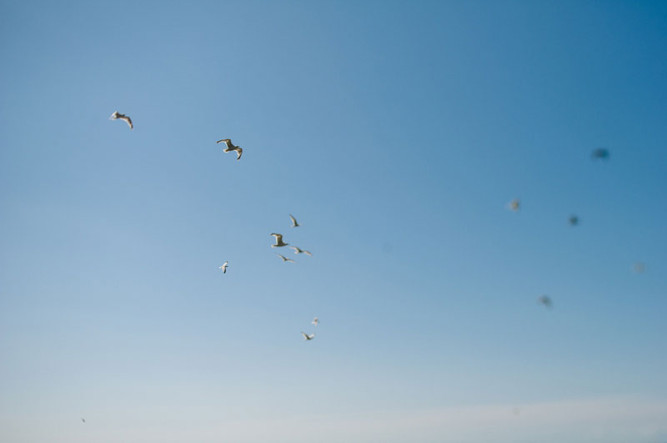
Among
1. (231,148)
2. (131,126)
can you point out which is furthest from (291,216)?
(131,126)

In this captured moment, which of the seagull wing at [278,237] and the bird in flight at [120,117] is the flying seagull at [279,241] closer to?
the seagull wing at [278,237]

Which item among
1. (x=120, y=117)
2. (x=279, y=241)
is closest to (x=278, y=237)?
(x=279, y=241)

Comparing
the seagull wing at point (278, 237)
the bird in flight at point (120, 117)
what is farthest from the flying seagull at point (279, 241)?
the bird in flight at point (120, 117)

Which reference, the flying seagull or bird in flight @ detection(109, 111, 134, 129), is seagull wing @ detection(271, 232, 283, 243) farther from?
bird in flight @ detection(109, 111, 134, 129)

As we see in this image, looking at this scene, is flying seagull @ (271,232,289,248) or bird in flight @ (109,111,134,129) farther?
flying seagull @ (271,232,289,248)

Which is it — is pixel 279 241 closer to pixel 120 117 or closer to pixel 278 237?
pixel 278 237

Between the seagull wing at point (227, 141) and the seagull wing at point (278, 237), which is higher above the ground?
the seagull wing at point (227, 141)

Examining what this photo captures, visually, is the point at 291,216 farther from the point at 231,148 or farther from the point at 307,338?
the point at 307,338

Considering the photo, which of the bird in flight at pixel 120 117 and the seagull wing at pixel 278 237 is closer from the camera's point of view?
the bird in flight at pixel 120 117

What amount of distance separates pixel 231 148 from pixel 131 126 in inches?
387

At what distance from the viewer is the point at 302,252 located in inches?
1822

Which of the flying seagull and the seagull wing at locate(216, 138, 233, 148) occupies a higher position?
the seagull wing at locate(216, 138, 233, 148)

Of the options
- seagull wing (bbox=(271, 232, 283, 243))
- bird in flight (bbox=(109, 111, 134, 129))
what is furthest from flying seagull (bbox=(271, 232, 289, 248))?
bird in flight (bbox=(109, 111, 134, 129))

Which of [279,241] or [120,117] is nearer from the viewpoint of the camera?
[120,117]
